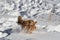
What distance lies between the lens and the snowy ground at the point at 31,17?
5041mm

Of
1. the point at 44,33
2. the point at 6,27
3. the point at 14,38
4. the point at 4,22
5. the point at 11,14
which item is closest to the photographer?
the point at 14,38

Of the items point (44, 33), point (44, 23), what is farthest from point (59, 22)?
point (44, 33)

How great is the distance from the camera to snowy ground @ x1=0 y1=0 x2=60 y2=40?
504 centimetres

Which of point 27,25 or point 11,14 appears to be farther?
point 11,14

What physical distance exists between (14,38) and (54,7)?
8.63ft

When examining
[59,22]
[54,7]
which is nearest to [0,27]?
[59,22]

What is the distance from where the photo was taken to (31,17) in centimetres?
657

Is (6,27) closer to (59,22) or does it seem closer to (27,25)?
(27,25)

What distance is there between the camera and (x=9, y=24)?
588 centimetres

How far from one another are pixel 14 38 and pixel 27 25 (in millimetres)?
475

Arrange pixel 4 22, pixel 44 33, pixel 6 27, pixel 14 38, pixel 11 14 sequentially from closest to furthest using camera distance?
pixel 14 38 < pixel 44 33 < pixel 6 27 < pixel 4 22 < pixel 11 14

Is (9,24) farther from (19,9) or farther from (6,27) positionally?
(19,9)

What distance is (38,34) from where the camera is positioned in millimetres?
5168

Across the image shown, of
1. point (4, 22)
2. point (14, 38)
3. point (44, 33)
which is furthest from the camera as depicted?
point (4, 22)
